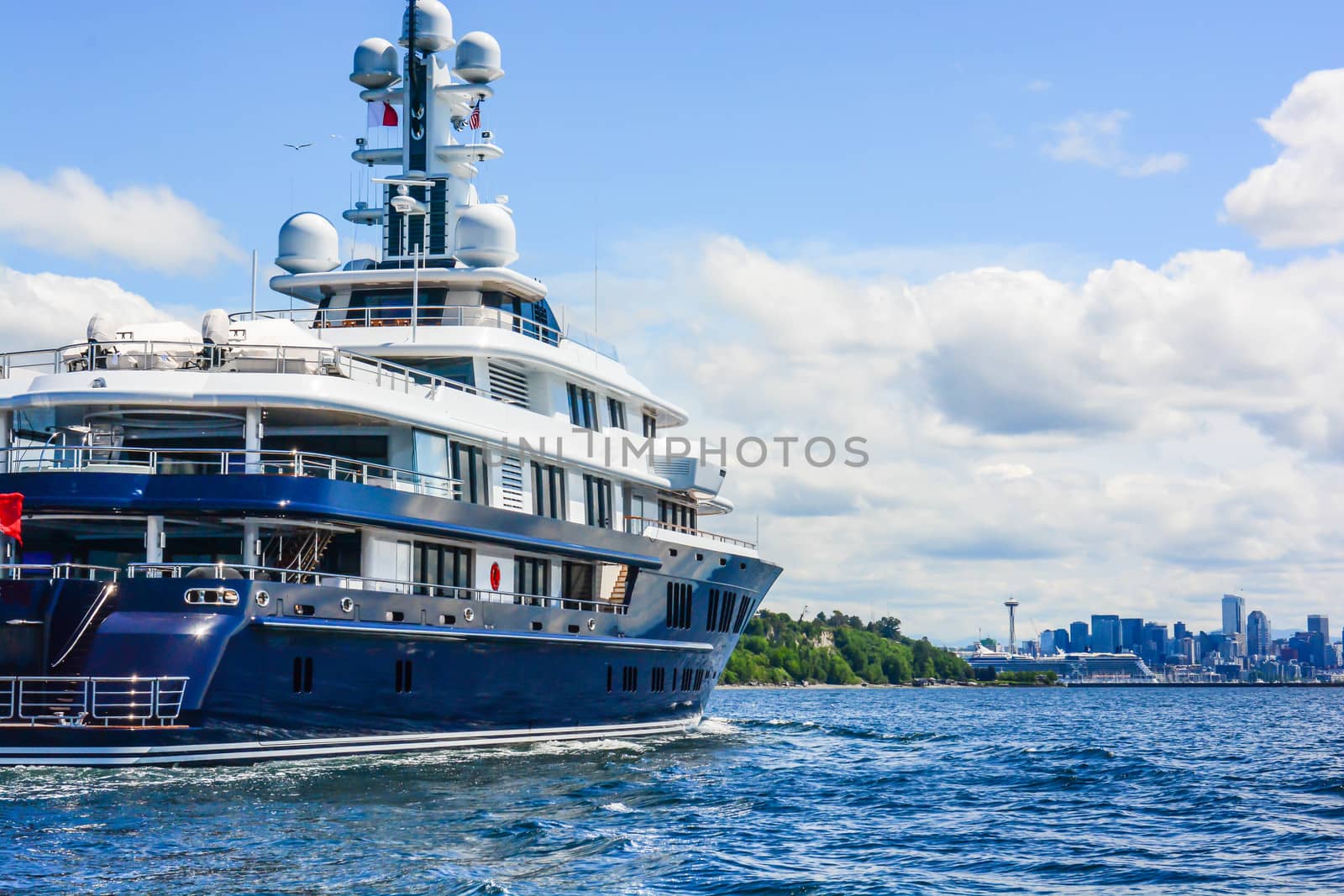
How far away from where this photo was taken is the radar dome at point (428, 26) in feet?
123

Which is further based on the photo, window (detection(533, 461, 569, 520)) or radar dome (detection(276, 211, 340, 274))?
radar dome (detection(276, 211, 340, 274))

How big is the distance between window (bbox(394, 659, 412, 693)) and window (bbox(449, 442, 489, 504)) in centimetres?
343

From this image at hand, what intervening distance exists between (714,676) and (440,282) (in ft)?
40.3

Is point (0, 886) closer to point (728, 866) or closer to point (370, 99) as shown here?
point (728, 866)

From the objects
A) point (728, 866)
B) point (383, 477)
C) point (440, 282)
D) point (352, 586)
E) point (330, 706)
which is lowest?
point (728, 866)

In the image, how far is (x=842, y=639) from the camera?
151 metres

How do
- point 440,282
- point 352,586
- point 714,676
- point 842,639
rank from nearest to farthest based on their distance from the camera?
point 352,586 < point 440,282 < point 714,676 < point 842,639

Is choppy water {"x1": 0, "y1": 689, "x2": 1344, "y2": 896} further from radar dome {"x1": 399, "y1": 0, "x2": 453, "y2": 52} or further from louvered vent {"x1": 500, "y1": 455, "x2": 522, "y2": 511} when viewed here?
radar dome {"x1": 399, "y1": 0, "x2": 453, "y2": 52}

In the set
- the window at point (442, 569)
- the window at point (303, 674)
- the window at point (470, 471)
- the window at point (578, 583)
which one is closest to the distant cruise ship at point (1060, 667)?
the window at point (578, 583)

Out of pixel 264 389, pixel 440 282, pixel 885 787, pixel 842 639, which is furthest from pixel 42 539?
pixel 842 639

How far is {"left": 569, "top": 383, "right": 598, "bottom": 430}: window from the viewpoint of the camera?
110 ft

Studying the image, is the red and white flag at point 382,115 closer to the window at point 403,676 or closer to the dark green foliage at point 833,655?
the window at point 403,676

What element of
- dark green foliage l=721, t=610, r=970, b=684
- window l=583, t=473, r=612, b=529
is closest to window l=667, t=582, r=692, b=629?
window l=583, t=473, r=612, b=529

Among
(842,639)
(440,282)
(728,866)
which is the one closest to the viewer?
(728,866)
